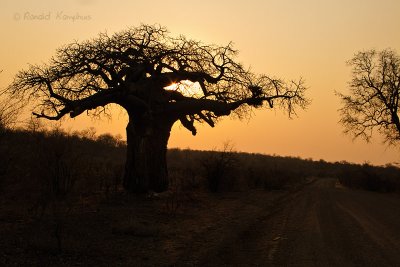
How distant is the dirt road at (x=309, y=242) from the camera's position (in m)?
7.85

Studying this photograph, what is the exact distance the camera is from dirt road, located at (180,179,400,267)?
7.85 m

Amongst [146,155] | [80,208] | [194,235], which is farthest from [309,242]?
[146,155]

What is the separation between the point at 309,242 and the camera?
9422mm

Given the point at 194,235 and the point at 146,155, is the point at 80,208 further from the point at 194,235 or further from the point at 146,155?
the point at 194,235

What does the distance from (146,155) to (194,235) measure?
7.21 metres

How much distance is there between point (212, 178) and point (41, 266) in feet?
48.6

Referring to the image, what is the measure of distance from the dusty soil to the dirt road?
2cm

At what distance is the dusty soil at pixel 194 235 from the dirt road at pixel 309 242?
0.05ft

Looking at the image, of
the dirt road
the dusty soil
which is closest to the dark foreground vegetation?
the dusty soil

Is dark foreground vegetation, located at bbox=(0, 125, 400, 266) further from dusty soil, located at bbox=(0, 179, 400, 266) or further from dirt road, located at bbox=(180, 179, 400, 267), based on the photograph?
dirt road, located at bbox=(180, 179, 400, 267)

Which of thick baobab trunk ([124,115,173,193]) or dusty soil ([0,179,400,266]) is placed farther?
thick baobab trunk ([124,115,173,193])

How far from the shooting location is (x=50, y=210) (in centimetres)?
1241

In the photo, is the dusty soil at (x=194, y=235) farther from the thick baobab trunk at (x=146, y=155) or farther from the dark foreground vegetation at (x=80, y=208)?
the thick baobab trunk at (x=146, y=155)

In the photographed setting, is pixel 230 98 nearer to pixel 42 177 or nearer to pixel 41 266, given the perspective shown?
pixel 42 177
